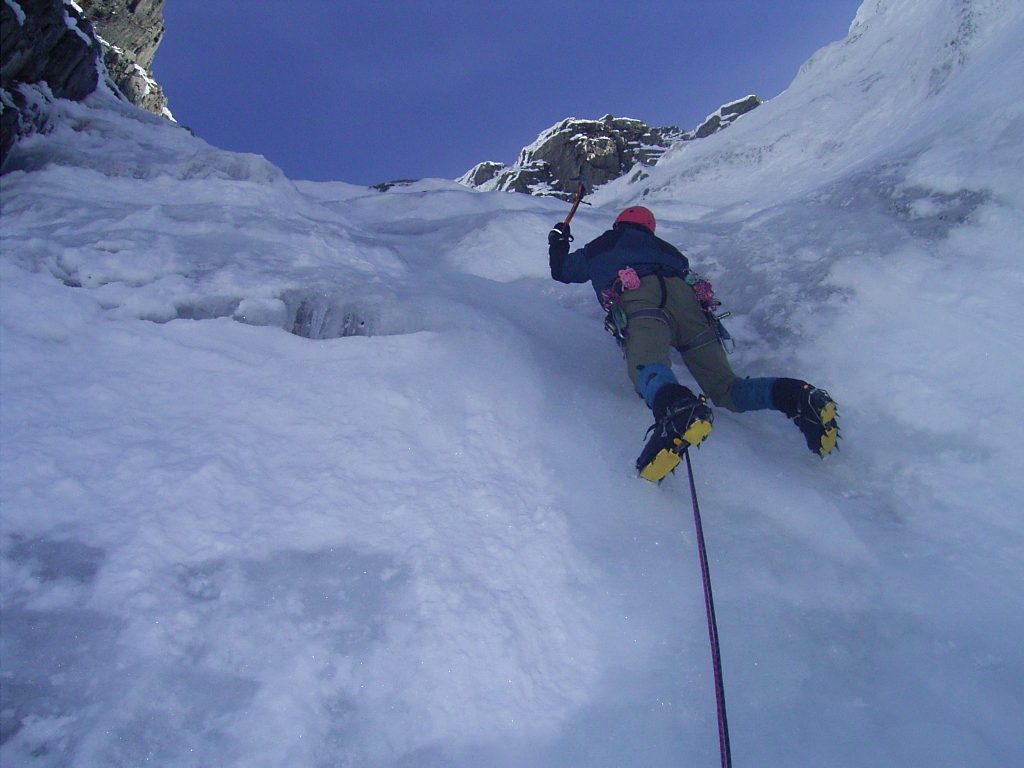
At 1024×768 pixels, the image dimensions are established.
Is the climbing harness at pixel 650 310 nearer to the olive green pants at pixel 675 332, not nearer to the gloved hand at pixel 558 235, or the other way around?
the olive green pants at pixel 675 332

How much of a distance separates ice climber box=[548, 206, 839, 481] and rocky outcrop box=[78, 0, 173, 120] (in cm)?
2921

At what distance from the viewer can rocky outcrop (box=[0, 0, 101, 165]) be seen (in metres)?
5.95

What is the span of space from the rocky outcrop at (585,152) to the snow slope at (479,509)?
5054 cm

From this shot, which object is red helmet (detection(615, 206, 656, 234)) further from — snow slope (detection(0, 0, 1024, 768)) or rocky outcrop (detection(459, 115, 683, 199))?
rocky outcrop (detection(459, 115, 683, 199))

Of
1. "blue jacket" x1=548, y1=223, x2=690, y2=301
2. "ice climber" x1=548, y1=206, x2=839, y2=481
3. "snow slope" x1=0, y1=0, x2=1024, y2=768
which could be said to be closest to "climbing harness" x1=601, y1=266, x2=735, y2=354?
"ice climber" x1=548, y1=206, x2=839, y2=481

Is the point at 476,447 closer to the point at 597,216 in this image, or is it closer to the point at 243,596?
the point at 243,596

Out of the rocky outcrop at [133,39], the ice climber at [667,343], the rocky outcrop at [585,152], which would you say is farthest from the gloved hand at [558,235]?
the rocky outcrop at [585,152]

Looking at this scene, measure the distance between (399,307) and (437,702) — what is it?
2.88m

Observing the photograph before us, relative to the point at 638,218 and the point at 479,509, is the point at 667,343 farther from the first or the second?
the point at 479,509

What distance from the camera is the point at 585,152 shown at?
56.9 metres

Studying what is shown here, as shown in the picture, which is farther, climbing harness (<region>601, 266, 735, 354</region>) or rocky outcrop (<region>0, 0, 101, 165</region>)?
rocky outcrop (<region>0, 0, 101, 165</region>)

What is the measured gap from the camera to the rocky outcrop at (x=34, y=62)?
234 inches

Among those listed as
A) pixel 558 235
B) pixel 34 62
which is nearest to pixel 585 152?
pixel 34 62

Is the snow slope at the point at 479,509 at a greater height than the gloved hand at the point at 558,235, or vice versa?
the gloved hand at the point at 558,235
